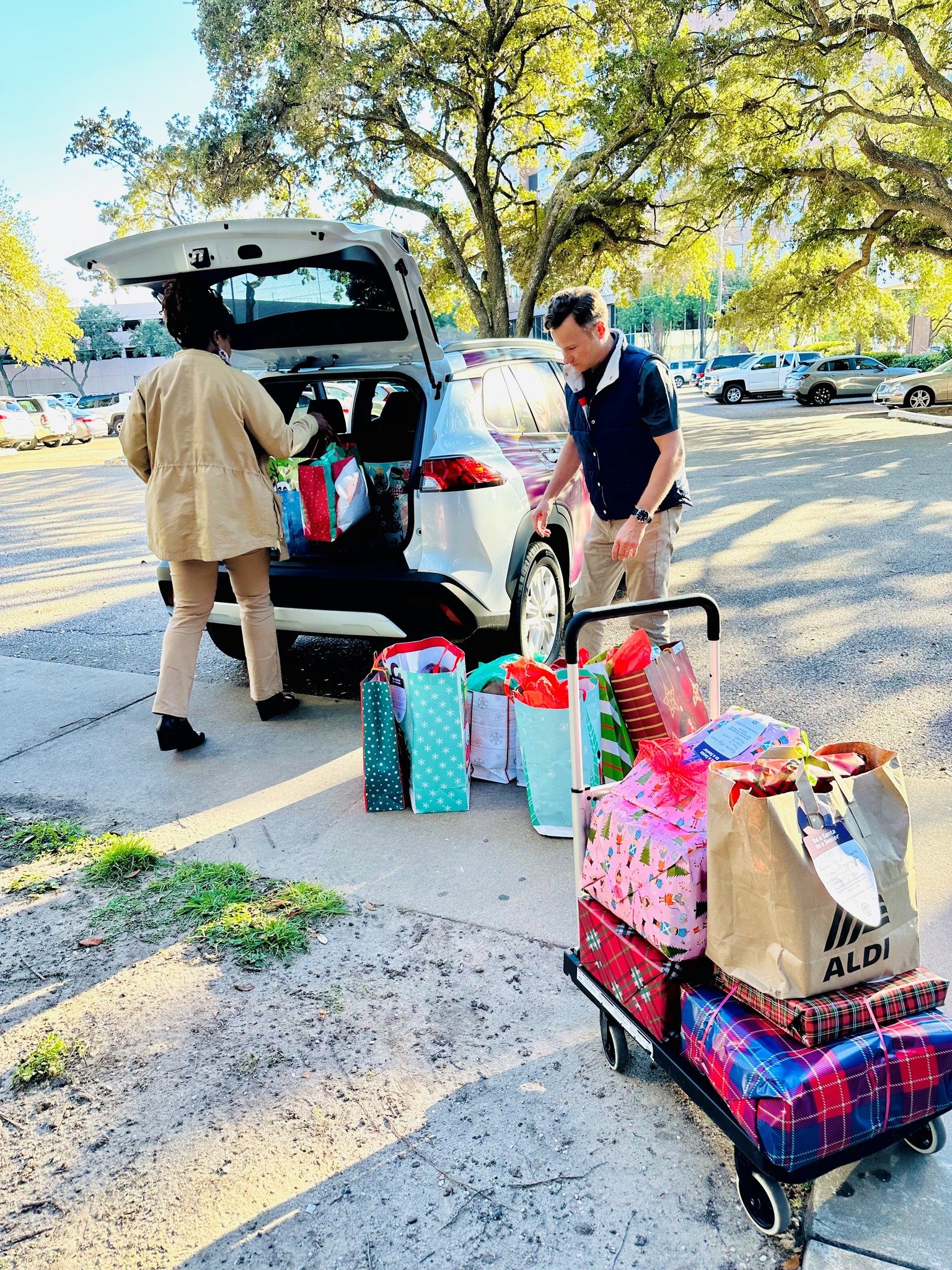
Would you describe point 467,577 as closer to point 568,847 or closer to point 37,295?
point 568,847

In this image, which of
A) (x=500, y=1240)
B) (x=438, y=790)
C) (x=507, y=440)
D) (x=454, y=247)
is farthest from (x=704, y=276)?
(x=500, y=1240)

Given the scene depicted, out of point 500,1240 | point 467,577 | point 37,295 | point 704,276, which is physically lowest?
point 500,1240

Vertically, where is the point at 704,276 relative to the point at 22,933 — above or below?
above

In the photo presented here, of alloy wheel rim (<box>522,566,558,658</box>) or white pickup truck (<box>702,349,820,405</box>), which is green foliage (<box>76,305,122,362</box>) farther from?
alloy wheel rim (<box>522,566,558,658</box>)

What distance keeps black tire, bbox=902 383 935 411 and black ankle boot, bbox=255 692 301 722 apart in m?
22.1

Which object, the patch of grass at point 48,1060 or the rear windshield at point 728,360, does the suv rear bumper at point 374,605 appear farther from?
the rear windshield at point 728,360

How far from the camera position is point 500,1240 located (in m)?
1.87

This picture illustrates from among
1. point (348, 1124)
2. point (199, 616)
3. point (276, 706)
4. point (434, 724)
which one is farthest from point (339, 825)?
point (348, 1124)

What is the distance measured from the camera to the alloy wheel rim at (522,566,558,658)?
479cm

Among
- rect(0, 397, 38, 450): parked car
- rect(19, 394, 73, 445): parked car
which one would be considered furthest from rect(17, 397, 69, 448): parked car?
rect(0, 397, 38, 450): parked car

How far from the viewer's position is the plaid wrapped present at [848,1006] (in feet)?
5.92

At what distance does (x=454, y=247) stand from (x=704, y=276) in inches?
275

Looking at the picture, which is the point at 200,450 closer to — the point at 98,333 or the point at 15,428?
the point at 15,428

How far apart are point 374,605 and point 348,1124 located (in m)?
2.52
